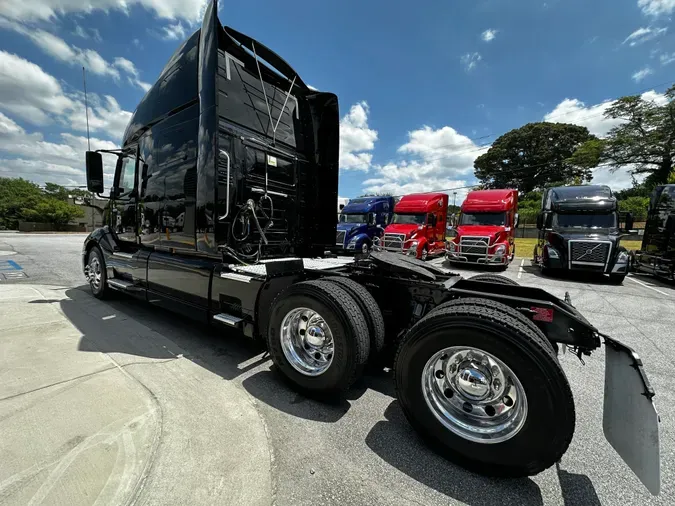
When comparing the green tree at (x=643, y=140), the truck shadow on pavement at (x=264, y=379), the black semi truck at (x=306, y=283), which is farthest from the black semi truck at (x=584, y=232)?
the green tree at (x=643, y=140)

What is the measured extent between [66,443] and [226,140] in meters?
2.87

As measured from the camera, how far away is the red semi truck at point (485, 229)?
1073 cm

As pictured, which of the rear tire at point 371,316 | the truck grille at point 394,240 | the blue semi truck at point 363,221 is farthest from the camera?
the blue semi truck at point 363,221

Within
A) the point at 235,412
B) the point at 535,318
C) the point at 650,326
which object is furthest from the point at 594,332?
→ the point at 650,326

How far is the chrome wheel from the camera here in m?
5.59

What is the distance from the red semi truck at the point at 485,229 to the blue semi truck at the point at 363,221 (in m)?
4.44

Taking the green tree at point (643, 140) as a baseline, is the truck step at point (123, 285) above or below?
below

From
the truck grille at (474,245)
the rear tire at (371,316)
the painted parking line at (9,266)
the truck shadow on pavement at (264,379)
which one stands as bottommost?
the painted parking line at (9,266)

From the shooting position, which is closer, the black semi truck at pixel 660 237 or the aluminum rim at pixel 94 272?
the aluminum rim at pixel 94 272

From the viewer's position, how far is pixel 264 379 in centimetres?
290

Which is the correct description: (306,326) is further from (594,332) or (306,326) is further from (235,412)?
(594,332)

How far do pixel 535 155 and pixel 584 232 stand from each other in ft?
153

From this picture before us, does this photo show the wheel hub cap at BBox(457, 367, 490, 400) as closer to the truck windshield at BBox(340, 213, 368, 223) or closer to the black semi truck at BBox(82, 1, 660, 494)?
the black semi truck at BBox(82, 1, 660, 494)

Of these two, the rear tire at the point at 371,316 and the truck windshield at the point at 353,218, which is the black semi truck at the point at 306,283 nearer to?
the rear tire at the point at 371,316
